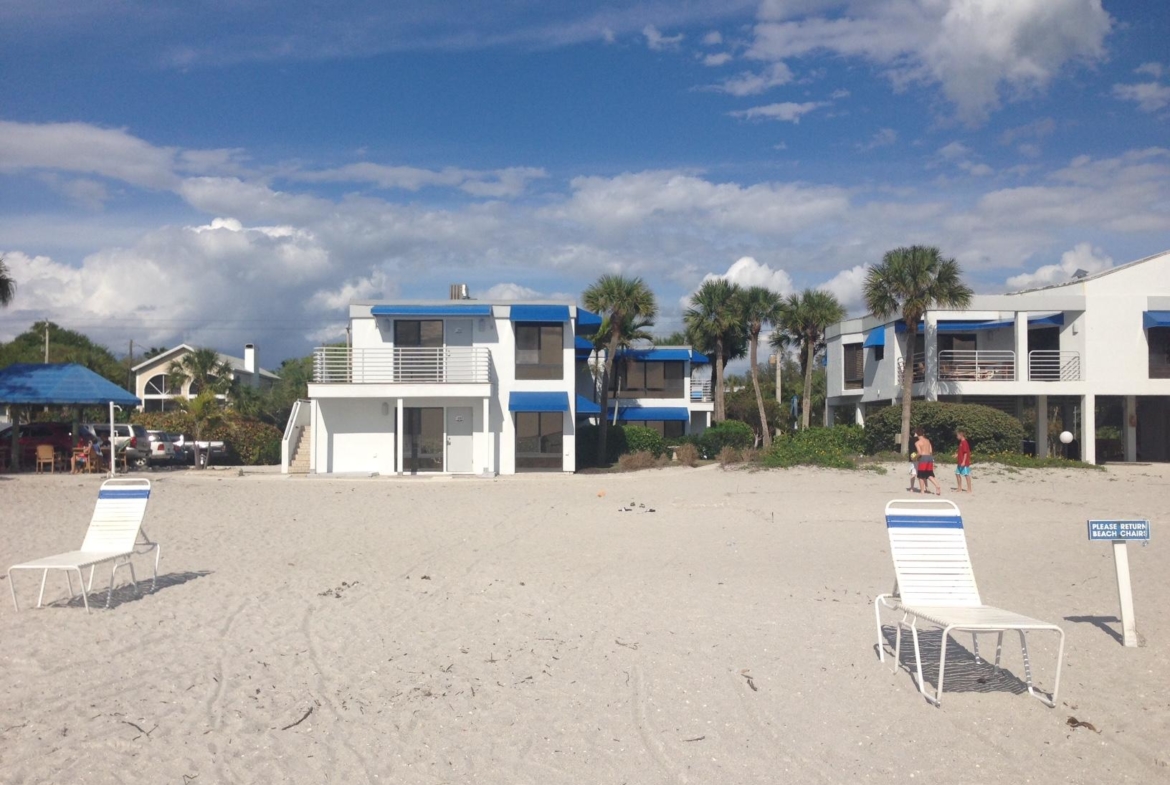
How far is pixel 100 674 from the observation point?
649 cm

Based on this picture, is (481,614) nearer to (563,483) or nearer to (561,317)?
(563,483)

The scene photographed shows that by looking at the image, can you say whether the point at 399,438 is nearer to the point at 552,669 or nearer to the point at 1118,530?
the point at 552,669

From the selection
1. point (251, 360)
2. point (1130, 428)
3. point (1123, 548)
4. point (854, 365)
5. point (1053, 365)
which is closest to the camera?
point (1123, 548)

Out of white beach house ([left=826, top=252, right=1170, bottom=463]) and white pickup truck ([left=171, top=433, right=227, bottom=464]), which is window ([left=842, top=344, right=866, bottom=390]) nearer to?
white beach house ([left=826, top=252, right=1170, bottom=463])

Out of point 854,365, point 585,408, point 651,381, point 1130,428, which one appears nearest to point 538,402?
point 585,408

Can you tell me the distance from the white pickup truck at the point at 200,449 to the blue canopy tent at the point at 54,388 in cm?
624

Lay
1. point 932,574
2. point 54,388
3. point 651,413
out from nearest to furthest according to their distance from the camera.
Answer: point 932,574
point 54,388
point 651,413

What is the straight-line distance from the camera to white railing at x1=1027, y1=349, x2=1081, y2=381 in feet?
104

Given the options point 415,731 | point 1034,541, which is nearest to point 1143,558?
point 1034,541

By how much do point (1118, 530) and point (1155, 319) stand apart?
90.2ft

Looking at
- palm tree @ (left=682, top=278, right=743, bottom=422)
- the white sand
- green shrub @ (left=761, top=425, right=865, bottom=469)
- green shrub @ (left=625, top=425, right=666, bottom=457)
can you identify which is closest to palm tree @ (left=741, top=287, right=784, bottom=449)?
palm tree @ (left=682, top=278, right=743, bottom=422)

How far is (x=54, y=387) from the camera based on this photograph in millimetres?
27234

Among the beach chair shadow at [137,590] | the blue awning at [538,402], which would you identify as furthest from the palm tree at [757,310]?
the beach chair shadow at [137,590]

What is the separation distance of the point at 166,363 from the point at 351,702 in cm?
5397
